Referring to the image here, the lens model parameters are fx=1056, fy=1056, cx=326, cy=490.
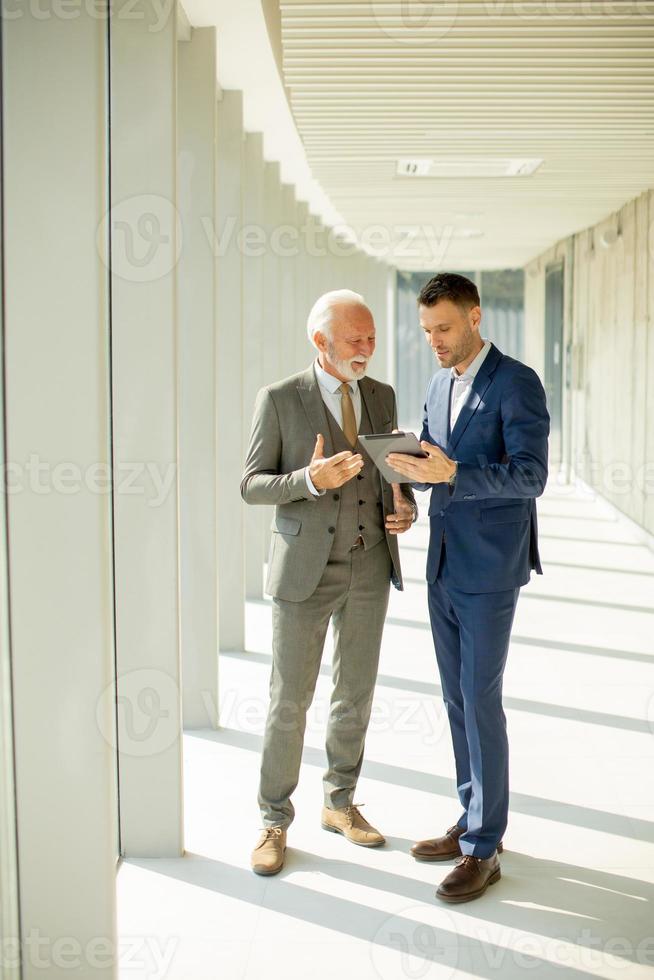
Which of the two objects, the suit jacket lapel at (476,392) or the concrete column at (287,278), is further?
the concrete column at (287,278)

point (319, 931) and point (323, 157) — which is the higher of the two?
point (323, 157)

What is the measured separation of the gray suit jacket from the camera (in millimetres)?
3926

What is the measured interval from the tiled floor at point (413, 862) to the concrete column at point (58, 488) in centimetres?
61

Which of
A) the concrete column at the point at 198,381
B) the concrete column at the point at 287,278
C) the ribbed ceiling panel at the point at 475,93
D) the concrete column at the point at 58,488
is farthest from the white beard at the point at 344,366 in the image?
the concrete column at the point at 287,278

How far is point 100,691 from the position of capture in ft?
9.29

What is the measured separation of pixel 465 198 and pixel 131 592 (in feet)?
29.9

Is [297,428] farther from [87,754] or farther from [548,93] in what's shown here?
[548,93]

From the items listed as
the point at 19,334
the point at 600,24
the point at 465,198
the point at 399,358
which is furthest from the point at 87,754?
the point at 399,358

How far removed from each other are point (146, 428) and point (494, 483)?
4.61 feet

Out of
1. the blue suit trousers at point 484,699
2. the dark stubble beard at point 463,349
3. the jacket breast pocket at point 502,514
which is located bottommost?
the blue suit trousers at point 484,699

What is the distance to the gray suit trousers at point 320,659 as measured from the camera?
4.00m

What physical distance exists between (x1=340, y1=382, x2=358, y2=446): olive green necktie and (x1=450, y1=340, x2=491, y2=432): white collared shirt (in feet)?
1.24

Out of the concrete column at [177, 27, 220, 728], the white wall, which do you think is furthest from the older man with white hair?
the white wall

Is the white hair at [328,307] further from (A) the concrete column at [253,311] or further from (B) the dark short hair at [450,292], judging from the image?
(A) the concrete column at [253,311]
